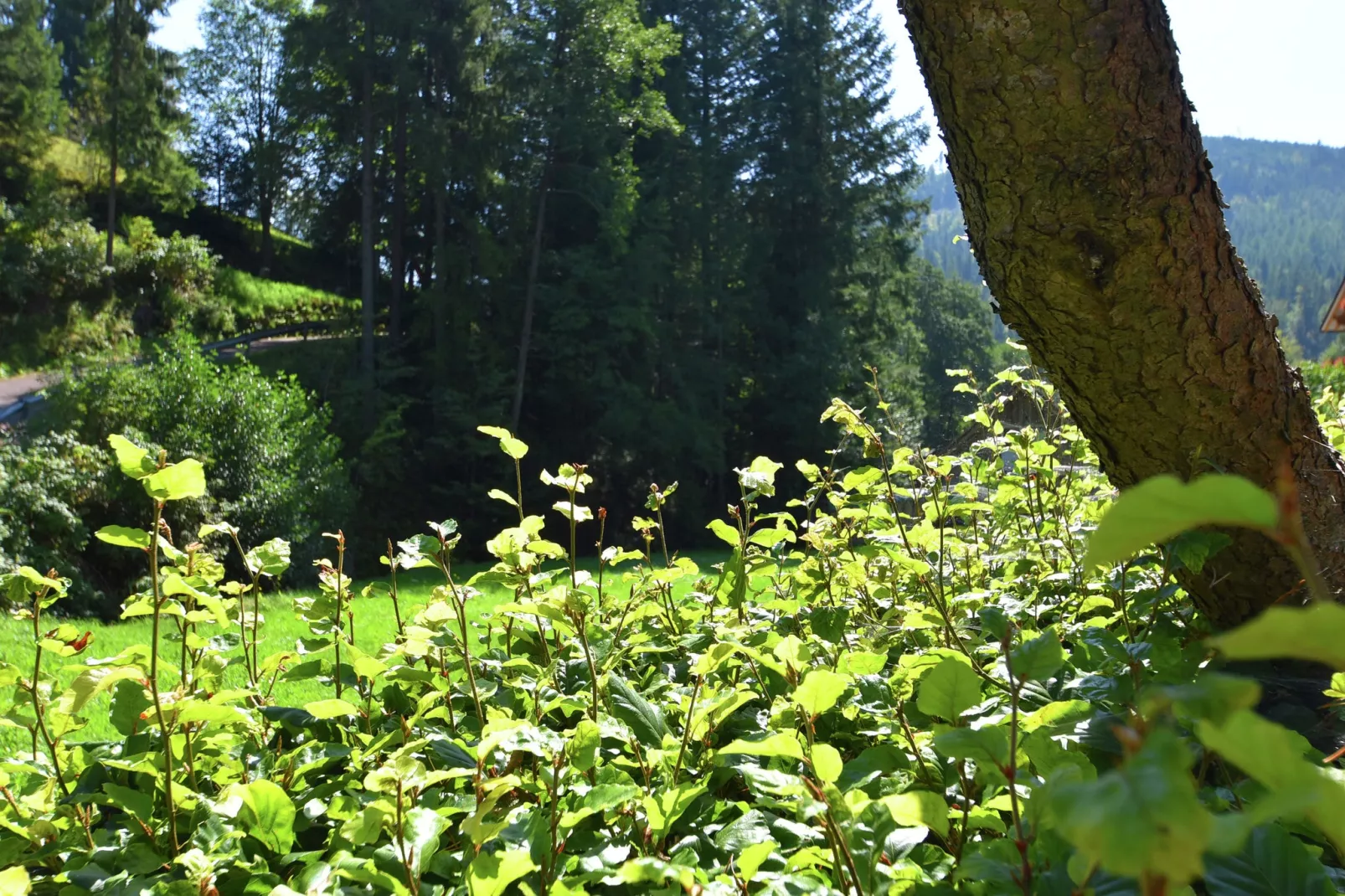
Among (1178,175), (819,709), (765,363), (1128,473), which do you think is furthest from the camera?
(765,363)

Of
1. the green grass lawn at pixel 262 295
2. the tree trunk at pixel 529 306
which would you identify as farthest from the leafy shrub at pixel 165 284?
the tree trunk at pixel 529 306

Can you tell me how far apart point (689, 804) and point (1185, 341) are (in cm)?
101

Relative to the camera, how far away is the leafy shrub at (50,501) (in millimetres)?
8961

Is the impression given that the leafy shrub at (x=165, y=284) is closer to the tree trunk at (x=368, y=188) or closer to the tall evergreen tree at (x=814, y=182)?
the tree trunk at (x=368, y=188)

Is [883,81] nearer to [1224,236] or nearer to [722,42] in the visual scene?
[722,42]

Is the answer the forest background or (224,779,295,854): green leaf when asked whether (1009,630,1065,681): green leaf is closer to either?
(224,779,295,854): green leaf

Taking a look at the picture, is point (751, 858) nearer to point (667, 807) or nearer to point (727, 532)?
point (667, 807)

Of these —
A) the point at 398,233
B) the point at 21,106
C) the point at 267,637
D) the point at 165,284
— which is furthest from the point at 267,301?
the point at 267,637

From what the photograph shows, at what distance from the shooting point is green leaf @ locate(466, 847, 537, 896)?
79 centimetres

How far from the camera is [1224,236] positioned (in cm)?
143

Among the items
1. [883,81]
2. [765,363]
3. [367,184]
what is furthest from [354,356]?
[883,81]

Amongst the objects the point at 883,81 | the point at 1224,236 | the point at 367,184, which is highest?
the point at 883,81

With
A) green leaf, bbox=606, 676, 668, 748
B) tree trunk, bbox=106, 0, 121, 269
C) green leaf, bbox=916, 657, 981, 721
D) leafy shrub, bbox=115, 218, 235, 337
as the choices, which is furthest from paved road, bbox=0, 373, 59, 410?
green leaf, bbox=916, 657, 981, 721

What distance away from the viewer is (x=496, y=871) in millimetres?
815
